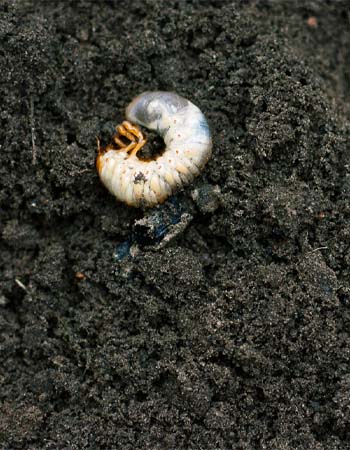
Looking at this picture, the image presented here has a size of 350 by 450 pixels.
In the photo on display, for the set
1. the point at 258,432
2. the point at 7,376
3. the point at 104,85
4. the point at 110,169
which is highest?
the point at 104,85

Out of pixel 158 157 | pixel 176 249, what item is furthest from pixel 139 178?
pixel 176 249

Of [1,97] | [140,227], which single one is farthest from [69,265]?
[1,97]

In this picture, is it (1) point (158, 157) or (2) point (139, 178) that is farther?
(1) point (158, 157)

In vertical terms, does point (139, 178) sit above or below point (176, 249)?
above

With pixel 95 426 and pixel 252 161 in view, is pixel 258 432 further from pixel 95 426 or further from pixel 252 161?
pixel 252 161

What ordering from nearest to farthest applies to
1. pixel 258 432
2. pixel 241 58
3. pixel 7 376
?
pixel 258 432, pixel 7 376, pixel 241 58

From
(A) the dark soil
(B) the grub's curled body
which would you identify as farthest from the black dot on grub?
(A) the dark soil

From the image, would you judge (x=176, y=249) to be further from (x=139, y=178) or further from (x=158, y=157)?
(x=158, y=157)

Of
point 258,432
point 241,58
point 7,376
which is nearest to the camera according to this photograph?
point 258,432

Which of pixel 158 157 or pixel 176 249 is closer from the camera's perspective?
pixel 176 249
